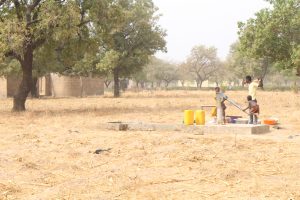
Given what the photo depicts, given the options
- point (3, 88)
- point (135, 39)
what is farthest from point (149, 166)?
point (3, 88)

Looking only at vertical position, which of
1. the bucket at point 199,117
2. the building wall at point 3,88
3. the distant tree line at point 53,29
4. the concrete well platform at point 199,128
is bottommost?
the concrete well platform at point 199,128

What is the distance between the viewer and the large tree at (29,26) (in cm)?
1977

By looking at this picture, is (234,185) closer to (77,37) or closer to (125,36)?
(77,37)

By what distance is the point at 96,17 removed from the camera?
22.8 metres

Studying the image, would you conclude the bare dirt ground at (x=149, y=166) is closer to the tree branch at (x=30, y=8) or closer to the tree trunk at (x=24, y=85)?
the tree branch at (x=30, y=8)

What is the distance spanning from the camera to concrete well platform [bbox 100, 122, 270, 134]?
41.4 feet

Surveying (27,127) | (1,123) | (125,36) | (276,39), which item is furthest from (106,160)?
A: (125,36)

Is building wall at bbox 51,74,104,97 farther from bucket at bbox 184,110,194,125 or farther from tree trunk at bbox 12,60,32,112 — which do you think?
bucket at bbox 184,110,194,125

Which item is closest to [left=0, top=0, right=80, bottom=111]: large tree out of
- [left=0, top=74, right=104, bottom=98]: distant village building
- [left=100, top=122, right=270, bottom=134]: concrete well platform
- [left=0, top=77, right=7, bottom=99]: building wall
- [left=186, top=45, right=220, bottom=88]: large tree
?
[left=100, top=122, right=270, bottom=134]: concrete well platform

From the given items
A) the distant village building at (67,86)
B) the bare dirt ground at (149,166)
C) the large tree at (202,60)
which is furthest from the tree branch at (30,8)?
the large tree at (202,60)

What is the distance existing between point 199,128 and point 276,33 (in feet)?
54.2

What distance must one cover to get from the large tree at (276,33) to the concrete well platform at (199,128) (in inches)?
570

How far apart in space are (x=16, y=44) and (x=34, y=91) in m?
29.4

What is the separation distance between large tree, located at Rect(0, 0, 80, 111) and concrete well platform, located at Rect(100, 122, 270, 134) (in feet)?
25.0
